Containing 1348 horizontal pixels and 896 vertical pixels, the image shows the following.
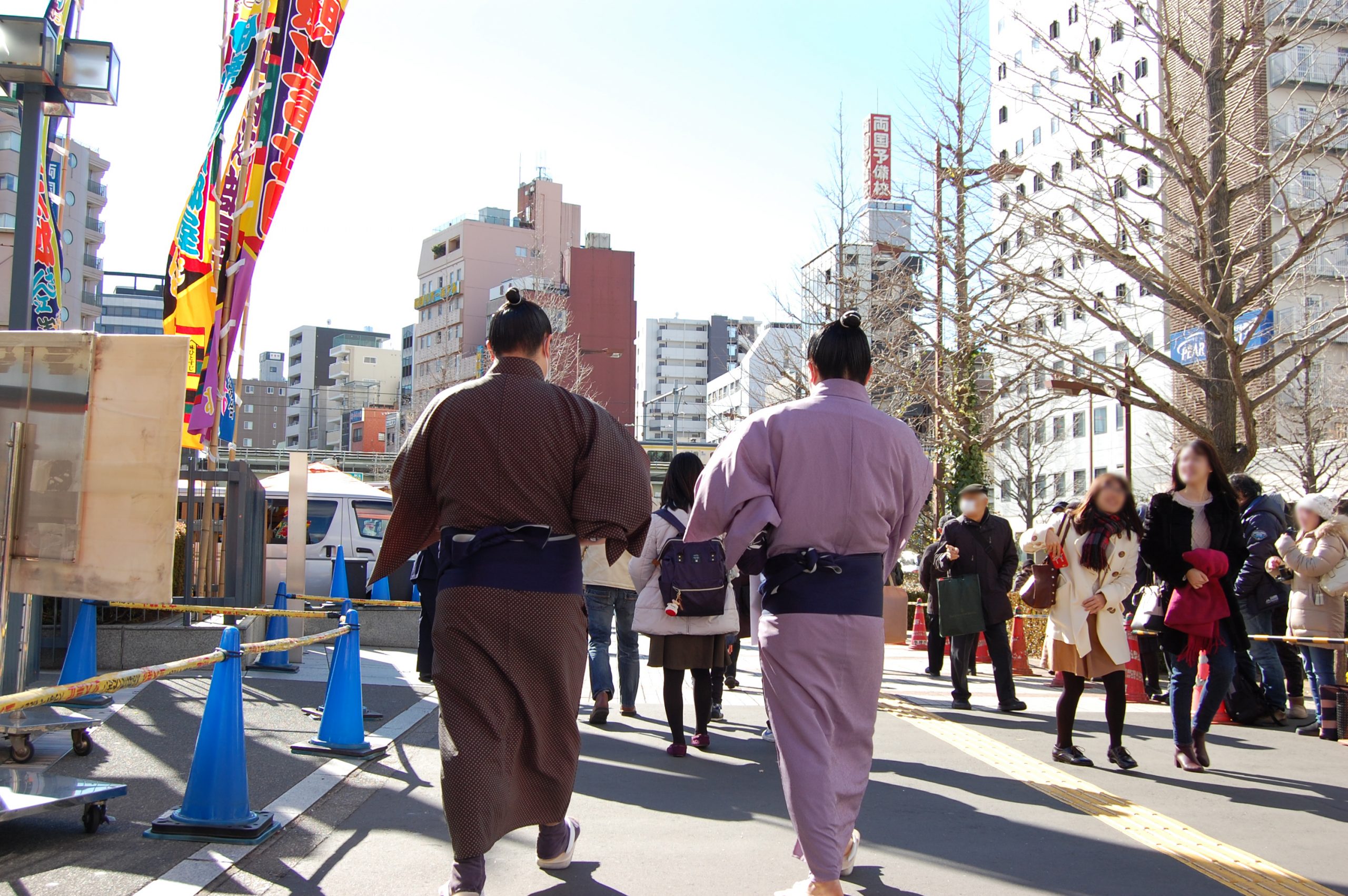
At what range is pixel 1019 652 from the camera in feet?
39.4

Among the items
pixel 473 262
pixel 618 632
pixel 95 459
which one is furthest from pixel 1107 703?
pixel 473 262

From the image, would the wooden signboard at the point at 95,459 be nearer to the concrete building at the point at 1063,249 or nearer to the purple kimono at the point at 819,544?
the purple kimono at the point at 819,544

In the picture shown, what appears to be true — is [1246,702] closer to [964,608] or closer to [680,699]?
[964,608]

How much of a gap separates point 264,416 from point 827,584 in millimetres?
116164

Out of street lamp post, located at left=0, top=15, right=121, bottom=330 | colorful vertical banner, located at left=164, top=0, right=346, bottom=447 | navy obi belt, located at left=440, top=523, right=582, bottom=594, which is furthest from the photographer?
colorful vertical banner, located at left=164, top=0, right=346, bottom=447

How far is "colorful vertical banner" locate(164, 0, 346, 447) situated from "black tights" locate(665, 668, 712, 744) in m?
5.86

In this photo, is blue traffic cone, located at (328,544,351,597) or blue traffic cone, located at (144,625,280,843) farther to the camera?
blue traffic cone, located at (328,544,351,597)

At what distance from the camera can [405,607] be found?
12352mm

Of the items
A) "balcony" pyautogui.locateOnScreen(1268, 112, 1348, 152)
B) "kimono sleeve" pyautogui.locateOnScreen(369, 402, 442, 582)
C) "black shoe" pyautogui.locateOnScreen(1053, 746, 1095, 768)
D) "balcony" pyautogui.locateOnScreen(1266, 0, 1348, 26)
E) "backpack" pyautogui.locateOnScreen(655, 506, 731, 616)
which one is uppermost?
"balcony" pyautogui.locateOnScreen(1266, 0, 1348, 26)

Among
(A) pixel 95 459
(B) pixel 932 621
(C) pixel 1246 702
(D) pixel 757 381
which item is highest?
(D) pixel 757 381

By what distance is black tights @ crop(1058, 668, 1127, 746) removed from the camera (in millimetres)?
5945

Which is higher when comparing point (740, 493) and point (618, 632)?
point (740, 493)

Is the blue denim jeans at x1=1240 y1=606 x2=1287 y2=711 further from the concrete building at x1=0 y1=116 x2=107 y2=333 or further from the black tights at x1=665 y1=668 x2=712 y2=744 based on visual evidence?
the concrete building at x1=0 y1=116 x2=107 y2=333

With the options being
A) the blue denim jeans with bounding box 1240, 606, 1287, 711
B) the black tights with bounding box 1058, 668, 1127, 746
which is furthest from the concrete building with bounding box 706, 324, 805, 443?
the blue denim jeans with bounding box 1240, 606, 1287, 711
